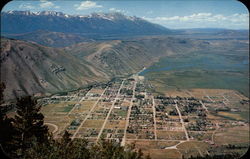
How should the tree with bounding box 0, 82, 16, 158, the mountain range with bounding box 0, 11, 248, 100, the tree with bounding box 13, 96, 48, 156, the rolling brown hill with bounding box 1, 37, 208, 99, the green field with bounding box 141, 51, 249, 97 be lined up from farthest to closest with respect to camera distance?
the green field with bounding box 141, 51, 249, 97
the mountain range with bounding box 0, 11, 248, 100
the rolling brown hill with bounding box 1, 37, 208, 99
the tree with bounding box 13, 96, 48, 156
the tree with bounding box 0, 82, 16, 158

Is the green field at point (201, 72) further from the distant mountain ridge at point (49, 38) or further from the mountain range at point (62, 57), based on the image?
the distant mountain ridge at point (49, 38)

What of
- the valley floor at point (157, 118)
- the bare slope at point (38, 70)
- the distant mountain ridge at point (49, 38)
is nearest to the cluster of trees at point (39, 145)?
the valley floor at point (157, 118)

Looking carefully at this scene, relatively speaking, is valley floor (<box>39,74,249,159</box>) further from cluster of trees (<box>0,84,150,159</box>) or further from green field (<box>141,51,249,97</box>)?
cluster of trees (<box>0,84,150,159</box>)

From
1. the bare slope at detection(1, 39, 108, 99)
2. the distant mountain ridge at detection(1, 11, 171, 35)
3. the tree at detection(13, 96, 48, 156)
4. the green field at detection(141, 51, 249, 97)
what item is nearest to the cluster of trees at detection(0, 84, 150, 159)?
the tree at detection(13, 96, 48, 156)

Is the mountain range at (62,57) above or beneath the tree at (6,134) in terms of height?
beneath

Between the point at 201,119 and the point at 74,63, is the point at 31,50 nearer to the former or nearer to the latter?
the point at 74,63

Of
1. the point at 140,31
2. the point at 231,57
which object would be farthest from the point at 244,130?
the point at 140,31

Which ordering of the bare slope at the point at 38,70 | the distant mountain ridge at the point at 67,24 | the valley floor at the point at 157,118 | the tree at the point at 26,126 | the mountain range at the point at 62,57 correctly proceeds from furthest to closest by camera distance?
1. the distant mountain ridge at the point at 67,24
2. the mountain range at the point at 62,57
3. the bare slope at the point at 38,70
4. the valley floor at the point at 157,118
5. the tree at the point at 26,126

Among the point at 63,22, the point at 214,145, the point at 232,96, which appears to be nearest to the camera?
the point at 214,145
